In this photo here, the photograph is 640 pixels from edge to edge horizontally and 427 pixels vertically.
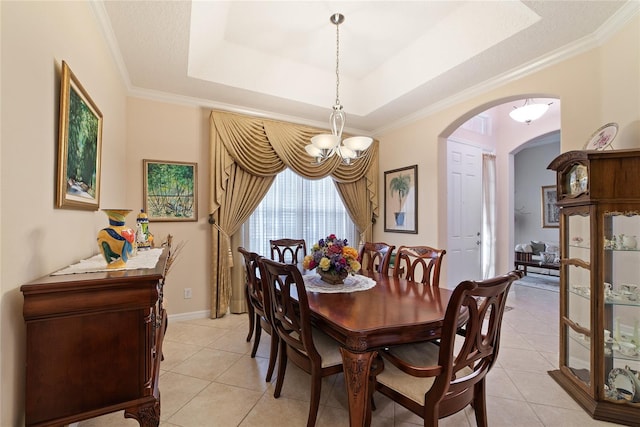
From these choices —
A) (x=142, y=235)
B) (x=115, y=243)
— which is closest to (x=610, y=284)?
(x=115, y=243)

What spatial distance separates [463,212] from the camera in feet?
13.9

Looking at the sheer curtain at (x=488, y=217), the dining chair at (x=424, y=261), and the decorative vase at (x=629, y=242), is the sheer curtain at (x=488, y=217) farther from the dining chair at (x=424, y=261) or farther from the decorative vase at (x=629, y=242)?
the decorative vase at (x=629, y=242)

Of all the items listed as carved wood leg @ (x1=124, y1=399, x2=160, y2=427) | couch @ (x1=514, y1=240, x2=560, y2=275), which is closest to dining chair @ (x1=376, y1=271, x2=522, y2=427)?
carved wood leg @ (x1=124, y1=399, x2=160, y2=427)

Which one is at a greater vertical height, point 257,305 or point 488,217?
point 488,217

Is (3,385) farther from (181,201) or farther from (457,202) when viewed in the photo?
(457,202)

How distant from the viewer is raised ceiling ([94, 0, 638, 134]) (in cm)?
212

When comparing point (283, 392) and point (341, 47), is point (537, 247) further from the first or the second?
point (283, 392)

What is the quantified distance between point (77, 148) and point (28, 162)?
49 cm

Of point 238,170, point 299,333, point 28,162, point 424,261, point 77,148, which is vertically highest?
point 238,170

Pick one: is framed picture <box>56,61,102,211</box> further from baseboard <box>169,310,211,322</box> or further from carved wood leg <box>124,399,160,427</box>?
baseboard <box>169,310,211,322</box>

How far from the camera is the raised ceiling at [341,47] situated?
2115 millimetres

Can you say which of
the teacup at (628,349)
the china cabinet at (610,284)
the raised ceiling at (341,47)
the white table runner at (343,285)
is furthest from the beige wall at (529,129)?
the white table runner at (343,285)

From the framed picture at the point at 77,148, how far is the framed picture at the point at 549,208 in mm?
8324

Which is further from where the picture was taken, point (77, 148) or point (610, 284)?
point (610, 284)
